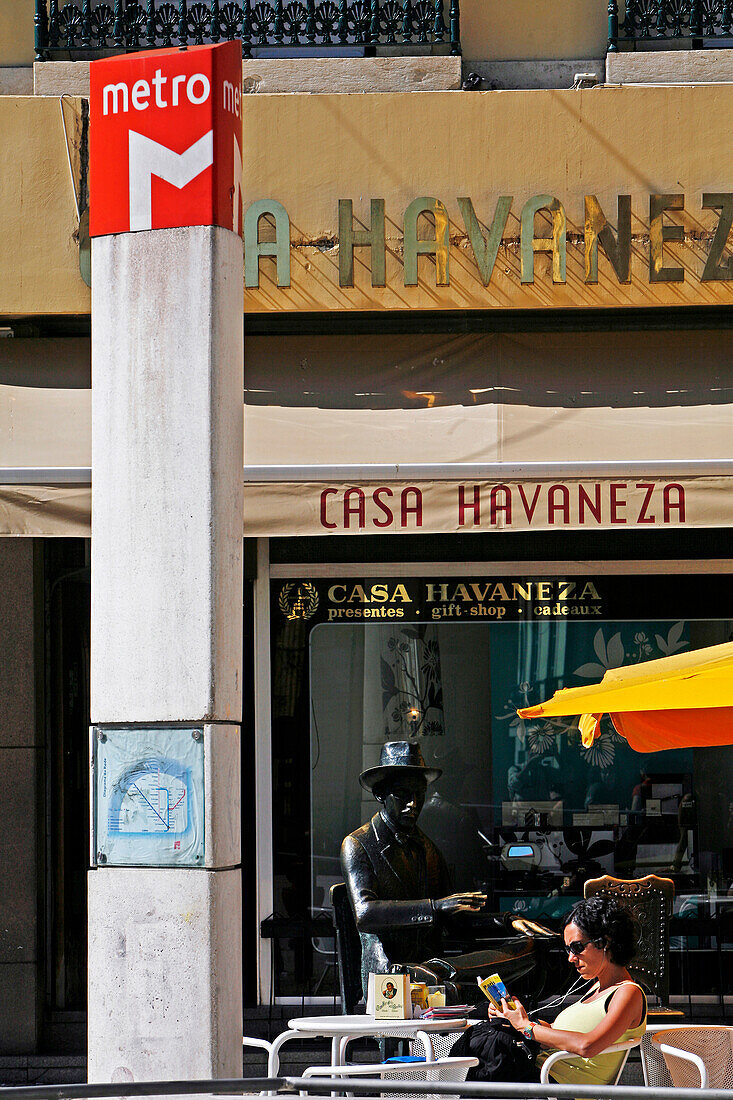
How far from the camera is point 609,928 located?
5.65 m

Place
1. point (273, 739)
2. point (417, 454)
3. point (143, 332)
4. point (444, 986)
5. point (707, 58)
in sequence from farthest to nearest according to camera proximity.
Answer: point (273, 739), point (707, 58), point (417, 454), point (444, 986), point (143, 332)

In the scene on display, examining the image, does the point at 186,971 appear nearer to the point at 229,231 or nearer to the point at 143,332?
the point at 143,332

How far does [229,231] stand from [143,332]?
501 millimetres

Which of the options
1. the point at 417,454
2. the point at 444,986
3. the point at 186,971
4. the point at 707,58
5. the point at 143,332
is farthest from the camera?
the point at 707,58

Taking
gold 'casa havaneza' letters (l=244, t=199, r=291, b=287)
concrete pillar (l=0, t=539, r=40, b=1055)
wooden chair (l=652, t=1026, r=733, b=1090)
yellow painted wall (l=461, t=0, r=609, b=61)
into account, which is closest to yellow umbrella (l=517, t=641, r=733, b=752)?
wooden chair (l=652, t=1026, r=733, b=1090)

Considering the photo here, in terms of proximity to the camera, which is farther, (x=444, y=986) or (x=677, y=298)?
(x=677, y=298)

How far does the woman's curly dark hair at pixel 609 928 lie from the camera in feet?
18.5

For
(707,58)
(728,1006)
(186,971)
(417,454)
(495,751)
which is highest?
(707,58)

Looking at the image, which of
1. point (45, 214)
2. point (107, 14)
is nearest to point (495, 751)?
point (45, 214)

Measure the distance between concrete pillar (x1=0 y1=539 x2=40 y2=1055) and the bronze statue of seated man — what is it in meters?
2.38

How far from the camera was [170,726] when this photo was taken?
4.98 m

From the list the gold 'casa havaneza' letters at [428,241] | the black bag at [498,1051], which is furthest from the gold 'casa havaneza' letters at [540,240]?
the black bag at [498,1051]

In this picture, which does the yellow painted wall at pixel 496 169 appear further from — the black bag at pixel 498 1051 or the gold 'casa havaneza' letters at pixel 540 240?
the black bag at pixel 498 1051

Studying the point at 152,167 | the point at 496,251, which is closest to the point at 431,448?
the point at 496,251
